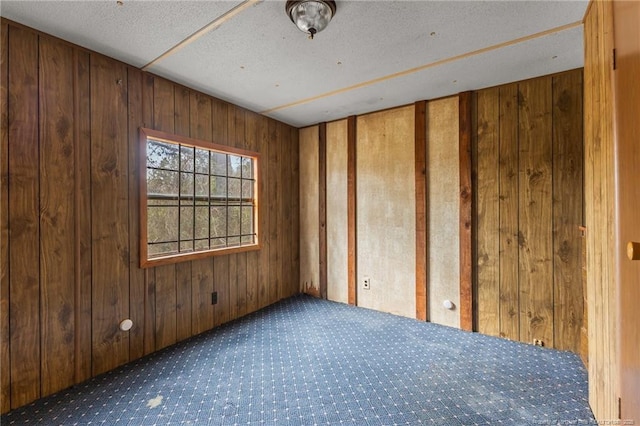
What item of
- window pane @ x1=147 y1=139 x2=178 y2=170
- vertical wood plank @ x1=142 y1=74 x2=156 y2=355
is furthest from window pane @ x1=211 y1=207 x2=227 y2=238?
vertical wood plank @ x1=142 y1=74 x2=156 y2=355

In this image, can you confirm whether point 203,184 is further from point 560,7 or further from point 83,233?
point 560,7

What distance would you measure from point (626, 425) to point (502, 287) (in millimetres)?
1611

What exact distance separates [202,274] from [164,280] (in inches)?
14.9

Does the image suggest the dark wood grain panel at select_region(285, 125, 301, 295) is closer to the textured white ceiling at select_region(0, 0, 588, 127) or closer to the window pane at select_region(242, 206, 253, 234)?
the window pane at select_region(242, 206, 253, 234)

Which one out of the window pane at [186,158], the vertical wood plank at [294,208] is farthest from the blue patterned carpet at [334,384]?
the window pane at [186,158]

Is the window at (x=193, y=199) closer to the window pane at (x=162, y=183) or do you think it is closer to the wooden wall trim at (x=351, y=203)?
the window pane at (x=162, y=183)

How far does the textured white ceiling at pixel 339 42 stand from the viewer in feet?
5.48

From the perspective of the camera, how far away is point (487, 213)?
2.78 meters

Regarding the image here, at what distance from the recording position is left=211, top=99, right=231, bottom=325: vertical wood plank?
3016 millimetres

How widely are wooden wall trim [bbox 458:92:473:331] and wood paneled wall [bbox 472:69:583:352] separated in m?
0.08

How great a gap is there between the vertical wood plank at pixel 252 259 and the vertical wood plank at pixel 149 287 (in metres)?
1.07

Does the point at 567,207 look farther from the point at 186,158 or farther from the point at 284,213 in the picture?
the point at 186,158

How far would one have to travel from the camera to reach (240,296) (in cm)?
329

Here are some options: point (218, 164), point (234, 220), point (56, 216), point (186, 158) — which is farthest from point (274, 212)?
point (56, 216)
